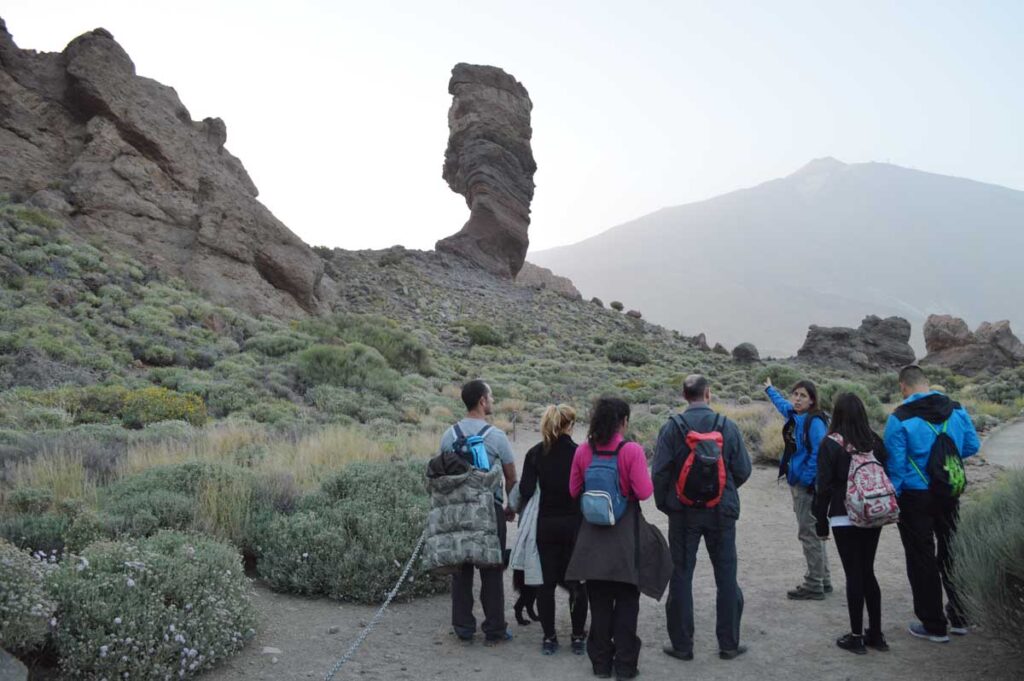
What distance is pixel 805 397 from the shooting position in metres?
6.27

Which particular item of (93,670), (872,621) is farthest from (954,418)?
(93,670)

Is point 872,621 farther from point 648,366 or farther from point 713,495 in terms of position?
point 648,366

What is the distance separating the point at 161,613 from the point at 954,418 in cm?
528

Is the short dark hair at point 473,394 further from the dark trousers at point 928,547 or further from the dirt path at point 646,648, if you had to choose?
the dark trousers at point 928,547

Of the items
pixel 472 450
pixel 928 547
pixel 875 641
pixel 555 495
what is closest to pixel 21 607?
pixel 472 450

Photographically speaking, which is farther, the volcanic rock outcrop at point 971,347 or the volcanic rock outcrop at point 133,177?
the volcanic rock outcrop at point 971,347

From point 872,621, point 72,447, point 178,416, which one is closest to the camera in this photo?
point 872,621

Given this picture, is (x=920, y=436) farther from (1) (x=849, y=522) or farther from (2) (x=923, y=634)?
(2) (x=923, y=634)

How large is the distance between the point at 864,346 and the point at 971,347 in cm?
711

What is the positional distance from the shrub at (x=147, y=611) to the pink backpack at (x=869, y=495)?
4173 mm

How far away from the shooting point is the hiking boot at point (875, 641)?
532cm

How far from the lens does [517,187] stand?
166 feet

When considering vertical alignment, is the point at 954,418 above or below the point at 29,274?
below

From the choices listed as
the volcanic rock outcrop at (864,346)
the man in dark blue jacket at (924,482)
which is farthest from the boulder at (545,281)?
the man in dark blue jacket at (924,482)
